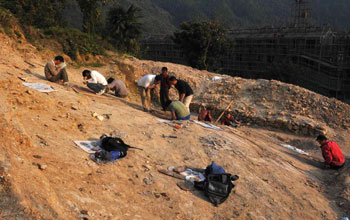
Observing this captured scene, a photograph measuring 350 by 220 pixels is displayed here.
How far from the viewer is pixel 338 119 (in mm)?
11164

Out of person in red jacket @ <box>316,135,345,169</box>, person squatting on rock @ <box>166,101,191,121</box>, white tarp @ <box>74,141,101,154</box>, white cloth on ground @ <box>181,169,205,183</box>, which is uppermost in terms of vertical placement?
person squatting on rock @ <box>166,101,191,121</box>

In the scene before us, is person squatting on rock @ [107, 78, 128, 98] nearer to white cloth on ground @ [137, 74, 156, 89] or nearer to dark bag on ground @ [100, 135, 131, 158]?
white cloth on ground @ [137, 74, 156, 89]

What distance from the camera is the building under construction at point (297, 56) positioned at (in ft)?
69.1

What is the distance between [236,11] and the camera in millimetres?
75125

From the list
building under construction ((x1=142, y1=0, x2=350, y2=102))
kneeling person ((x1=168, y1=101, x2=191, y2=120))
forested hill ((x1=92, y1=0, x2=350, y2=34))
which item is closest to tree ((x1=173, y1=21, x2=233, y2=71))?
building under construction ((x1=142, y1=0, x2=350, y2=102))

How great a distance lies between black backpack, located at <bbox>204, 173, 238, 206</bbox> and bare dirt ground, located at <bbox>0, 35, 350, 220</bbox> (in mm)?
107

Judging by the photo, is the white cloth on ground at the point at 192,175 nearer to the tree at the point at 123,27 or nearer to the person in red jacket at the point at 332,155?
the person in red jacket at the point at 332,155

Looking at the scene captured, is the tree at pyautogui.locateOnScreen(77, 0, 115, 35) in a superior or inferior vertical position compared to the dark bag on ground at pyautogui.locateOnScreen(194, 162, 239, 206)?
superior

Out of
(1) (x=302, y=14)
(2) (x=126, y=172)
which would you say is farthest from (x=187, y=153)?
(1) (x=302, y=14)

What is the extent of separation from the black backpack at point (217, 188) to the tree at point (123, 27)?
760 inches

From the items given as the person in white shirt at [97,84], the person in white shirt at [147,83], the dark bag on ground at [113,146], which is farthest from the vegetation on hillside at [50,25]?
the dark bag on ground at [113,146]

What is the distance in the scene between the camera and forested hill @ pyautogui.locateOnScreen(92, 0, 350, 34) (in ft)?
202

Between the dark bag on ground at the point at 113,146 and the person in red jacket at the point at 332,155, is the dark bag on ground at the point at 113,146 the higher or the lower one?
the higher one

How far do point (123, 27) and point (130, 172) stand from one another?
2011cm
